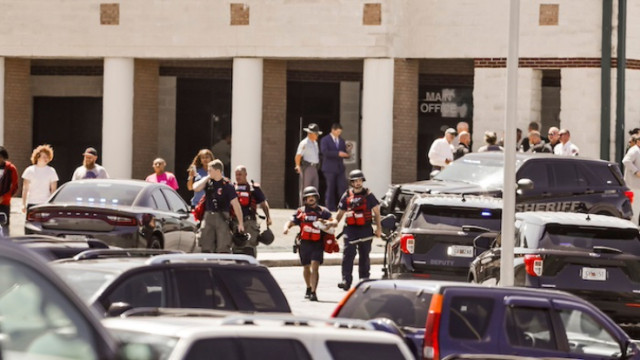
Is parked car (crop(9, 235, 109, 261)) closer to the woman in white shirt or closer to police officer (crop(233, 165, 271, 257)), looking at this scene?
police officer (crop(233, 165, 271, 257))

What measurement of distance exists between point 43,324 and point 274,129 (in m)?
35.3

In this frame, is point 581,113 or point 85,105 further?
point 85,105

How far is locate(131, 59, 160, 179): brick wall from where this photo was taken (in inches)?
1567

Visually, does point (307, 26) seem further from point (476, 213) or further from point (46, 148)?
point (476, 213)

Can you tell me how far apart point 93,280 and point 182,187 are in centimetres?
2978

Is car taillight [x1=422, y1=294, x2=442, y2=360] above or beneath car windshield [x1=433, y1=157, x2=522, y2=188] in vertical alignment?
beneath

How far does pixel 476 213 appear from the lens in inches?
840

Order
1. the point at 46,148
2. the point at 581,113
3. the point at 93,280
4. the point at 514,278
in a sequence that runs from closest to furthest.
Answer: the point at 93,280 < the point at 514,278 < the point at 46,148 < the point at 581,113

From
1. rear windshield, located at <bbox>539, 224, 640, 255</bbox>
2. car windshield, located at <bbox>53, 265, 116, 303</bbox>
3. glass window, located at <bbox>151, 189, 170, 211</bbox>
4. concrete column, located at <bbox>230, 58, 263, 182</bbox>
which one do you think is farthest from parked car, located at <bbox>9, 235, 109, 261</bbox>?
concrete column, located at <bbox>230, 58, 263, 182</bbox>

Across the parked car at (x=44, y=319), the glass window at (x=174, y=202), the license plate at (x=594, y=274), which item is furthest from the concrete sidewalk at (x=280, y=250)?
the parked car at (x=44, y=319)

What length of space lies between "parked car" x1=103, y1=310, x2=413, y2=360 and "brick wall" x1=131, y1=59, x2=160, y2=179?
32405 mm

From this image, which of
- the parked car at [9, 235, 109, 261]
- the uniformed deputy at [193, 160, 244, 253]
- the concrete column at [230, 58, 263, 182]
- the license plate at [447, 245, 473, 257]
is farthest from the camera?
the concrete column at [230, 58, 263, 182]

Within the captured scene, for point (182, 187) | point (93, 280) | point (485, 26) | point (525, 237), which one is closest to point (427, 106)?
point (485, 26)

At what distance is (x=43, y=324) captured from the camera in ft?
14.3
